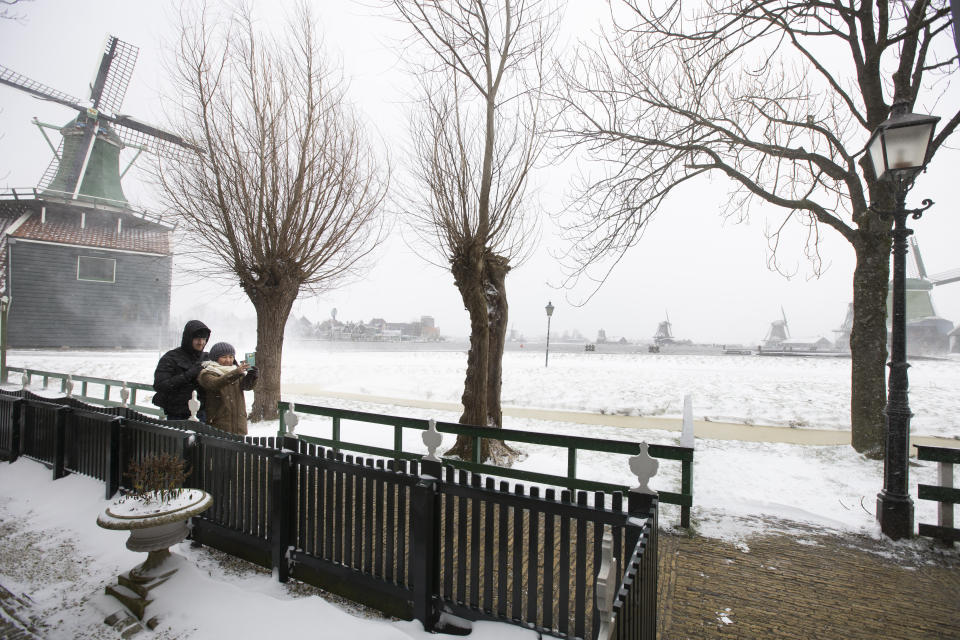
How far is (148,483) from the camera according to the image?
4.09 m

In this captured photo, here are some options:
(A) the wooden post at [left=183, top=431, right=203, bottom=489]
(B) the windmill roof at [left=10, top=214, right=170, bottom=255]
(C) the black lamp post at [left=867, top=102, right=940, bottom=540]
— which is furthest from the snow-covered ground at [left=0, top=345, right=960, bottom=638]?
(B) the windmill roof at [left=10, top=214, right=170, bottom=255]

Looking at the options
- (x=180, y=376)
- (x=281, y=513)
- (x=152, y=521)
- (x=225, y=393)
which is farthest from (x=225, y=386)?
(x=281, y=513)

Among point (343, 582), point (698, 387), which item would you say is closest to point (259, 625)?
point (343, 582)

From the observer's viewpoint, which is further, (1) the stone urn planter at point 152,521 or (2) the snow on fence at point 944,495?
(2) the snow on fence at point 944,495

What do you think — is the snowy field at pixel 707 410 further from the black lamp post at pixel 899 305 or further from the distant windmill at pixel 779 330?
the distant windmill at pixel 779 330

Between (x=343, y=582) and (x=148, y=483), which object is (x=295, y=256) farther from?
(x=343, y=582)

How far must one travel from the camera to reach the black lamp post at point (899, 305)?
487cm

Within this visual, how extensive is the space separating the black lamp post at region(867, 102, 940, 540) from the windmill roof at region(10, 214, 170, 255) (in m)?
31.4

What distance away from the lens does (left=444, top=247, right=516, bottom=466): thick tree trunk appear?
842cm

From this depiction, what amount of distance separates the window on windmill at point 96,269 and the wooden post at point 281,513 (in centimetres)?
3114

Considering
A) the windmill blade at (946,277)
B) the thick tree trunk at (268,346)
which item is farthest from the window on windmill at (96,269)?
the windmill blade at (946,277)

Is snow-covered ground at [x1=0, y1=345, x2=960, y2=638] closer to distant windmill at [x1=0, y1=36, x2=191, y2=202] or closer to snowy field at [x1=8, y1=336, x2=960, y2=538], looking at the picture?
snowy field at [x1=8, y1=336, x2=960, y2=538]

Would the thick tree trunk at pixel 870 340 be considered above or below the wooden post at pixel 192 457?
above

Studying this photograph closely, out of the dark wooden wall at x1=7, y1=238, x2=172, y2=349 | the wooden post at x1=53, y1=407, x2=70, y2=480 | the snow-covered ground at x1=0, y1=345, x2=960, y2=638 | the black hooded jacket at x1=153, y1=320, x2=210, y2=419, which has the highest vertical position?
the dark wooden wall at x1=7, y1=238, x2=172, y2=349
